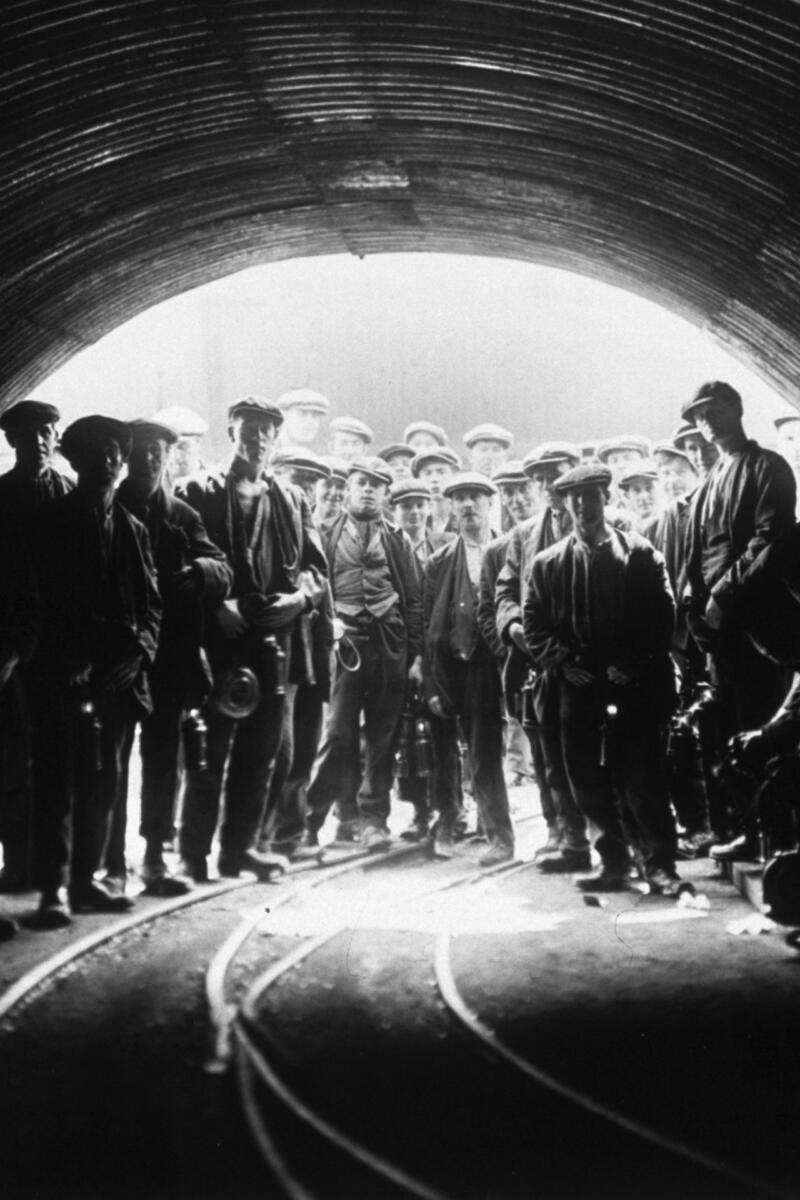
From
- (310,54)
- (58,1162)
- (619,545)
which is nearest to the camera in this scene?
(58,1162)

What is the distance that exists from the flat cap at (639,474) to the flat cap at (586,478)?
253 cm

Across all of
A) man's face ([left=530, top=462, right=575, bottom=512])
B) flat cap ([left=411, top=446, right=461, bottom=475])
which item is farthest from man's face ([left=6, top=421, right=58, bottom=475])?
flat cap ([left=411, top=446, right=461, bottom=475])

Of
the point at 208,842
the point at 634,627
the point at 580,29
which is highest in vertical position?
the point at 580,29

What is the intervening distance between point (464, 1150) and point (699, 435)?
18.8ft

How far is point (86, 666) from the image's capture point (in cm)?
514

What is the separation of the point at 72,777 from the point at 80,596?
93 cm

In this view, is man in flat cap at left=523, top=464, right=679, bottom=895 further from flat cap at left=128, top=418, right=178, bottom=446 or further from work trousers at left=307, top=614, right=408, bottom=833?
flat cap at left=128, top=418, right=178, bottom=446

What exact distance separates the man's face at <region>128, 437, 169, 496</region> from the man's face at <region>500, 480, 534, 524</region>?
3.35 metres

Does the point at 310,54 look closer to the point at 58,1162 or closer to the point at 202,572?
the point at 202,572

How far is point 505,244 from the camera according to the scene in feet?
26.7

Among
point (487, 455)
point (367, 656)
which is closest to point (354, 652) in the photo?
point (367, 656)

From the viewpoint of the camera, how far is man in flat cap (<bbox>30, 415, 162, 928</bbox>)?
4992 millimetres

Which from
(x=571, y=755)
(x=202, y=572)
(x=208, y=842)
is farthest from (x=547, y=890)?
(x=202, y=572)

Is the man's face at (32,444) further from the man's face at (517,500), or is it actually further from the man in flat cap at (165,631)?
the man's face at (517,500)
